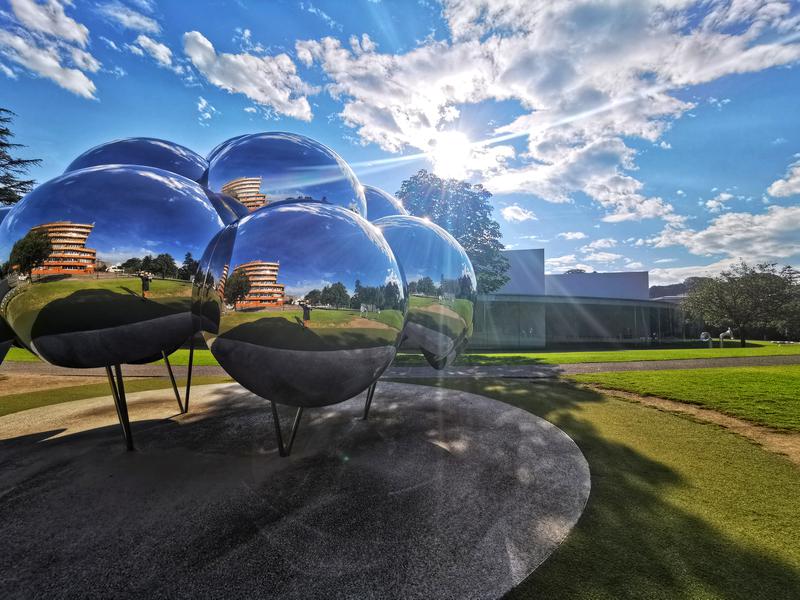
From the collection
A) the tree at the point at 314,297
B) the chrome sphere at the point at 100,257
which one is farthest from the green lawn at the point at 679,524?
the chrome sphere at the point at 100,257

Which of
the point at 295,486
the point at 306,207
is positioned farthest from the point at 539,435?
the point at 306,207

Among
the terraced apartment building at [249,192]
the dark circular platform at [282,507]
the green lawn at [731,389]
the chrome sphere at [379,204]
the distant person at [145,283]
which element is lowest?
the dark circular platform at [282,507]

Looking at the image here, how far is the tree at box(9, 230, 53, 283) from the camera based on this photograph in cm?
369

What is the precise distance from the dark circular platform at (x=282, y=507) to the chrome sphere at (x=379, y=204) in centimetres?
392

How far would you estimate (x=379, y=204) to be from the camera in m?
6.82

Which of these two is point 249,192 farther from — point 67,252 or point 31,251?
point 31,251

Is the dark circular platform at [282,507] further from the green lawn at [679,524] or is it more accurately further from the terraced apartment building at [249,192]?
the terraced apartment building at [249,192]

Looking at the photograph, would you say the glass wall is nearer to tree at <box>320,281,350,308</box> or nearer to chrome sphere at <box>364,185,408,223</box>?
chrome sphere at <box>364,185,408,223</box>

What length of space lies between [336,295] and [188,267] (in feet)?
6.48

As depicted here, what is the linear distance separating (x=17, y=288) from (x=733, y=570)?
23.5ft

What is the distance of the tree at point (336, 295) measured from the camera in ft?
10.8

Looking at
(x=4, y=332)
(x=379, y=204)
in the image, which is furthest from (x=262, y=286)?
(x=4, y=332)

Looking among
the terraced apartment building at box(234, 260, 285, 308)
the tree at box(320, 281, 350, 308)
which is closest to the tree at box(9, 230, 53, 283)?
the terraced apartment building at box(234, 260, 285, 308)

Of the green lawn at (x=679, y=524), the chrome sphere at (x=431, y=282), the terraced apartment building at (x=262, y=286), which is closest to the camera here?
the green lawn at (x=679, y=524)
